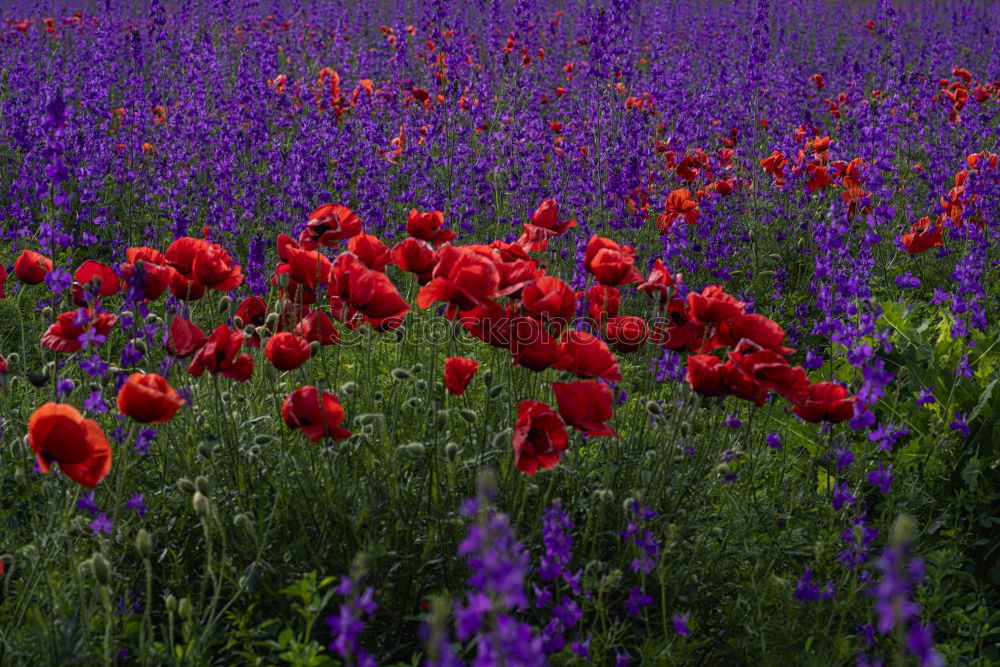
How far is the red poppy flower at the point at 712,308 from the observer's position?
1.83 m

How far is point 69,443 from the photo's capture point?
4.71 feet

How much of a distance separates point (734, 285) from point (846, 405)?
306 centimetres

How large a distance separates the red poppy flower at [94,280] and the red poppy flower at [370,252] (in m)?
0.54

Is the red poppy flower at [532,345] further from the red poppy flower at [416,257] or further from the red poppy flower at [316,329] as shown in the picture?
the red poppy flower at [316,329]

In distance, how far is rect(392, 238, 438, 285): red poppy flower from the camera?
192 cm

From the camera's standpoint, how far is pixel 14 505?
2.33 meters

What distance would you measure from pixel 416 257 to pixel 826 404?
34.7 inches

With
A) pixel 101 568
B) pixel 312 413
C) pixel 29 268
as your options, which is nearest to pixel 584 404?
pixel 312 413

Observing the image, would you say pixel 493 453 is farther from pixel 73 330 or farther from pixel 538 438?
pixel 73 330

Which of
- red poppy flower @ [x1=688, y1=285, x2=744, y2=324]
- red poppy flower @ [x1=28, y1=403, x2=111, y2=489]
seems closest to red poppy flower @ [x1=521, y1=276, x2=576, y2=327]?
red poppy flower @ [x1=688, y1=285, x2=744, y2=324]

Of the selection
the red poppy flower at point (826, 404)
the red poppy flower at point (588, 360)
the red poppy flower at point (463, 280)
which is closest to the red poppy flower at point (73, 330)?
the red poppy flower at point (463, 280)

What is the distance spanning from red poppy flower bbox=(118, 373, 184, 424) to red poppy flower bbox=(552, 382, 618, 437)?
0.66 m

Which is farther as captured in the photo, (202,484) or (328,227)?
(328,227)

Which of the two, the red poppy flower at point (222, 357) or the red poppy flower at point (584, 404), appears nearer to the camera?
the red poppy flower at point (584, 404)
